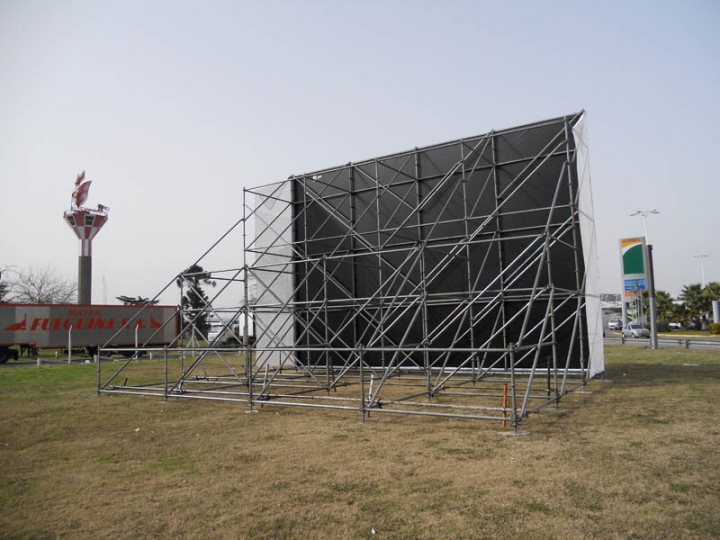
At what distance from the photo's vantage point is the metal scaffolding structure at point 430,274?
13070mm

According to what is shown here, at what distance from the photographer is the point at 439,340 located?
54.6 ft

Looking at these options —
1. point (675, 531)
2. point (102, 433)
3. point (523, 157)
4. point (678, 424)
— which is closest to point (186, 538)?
point (675, 531)

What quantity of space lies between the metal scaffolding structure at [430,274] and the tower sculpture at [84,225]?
90.5 ft

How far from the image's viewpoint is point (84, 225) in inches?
1797

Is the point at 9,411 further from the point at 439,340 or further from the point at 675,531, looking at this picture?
the point at 675,531

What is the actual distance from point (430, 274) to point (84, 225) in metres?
39.5

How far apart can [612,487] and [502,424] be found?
10.9ft

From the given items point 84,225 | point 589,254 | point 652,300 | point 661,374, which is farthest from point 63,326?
point 652,300

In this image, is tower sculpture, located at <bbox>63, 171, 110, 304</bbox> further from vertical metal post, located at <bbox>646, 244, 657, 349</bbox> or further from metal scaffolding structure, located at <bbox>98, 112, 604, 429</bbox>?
vertical metal post, located at <bbox>646, 244, 657, 349</bbox>

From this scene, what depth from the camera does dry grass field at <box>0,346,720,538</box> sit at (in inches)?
189

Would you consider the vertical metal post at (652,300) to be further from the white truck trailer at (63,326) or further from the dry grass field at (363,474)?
the white truck trailer at (63,326)

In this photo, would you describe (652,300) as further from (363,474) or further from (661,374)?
(363,474)

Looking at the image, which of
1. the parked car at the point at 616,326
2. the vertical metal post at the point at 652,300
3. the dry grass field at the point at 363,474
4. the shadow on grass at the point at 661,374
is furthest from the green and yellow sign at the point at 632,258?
the parked car at the point at 616,326

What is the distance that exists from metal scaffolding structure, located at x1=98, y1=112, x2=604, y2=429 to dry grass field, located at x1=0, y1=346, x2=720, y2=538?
1976 mm
